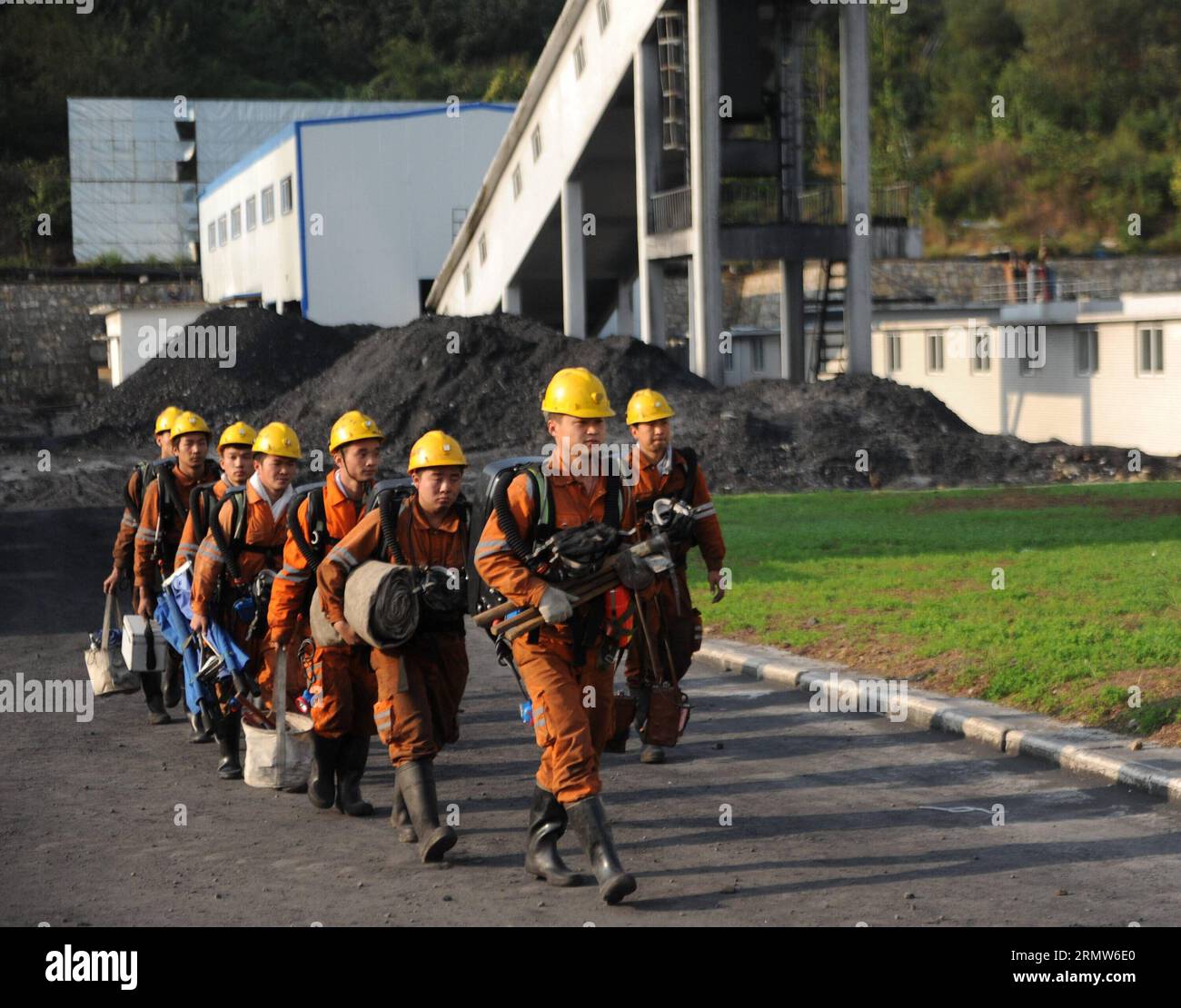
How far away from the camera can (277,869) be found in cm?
725

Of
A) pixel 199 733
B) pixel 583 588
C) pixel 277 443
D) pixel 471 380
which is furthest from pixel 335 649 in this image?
pixel 471 380

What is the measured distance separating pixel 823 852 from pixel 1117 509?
1629 cm

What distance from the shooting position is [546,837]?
23.2 ft

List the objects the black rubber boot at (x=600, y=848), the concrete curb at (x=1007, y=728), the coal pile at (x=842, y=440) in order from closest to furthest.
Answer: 1. the black rubber boot at (x=600, y=848)
2. the concrete curb at (x=1007, y=728)
3. the coal pile at (x=842, y=440)

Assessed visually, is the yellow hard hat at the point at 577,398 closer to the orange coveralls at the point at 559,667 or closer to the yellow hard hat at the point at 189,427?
the orange coveralls at the point at 559,667

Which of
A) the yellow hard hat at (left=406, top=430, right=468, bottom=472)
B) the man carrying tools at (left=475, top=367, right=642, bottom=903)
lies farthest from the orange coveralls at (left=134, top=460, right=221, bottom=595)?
the man carrying tools at (left=475, top=367, right=642, bottom=903)

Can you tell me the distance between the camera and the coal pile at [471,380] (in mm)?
34344

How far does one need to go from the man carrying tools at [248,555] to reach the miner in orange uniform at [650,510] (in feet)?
6.50

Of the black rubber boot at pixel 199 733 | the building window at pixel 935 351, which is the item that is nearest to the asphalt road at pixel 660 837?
the black rubber boot at pixel 199 733

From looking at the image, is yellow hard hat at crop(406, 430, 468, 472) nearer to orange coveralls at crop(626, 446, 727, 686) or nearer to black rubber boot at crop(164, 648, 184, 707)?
orange coveralls at crop(626, 446, 727, 686)

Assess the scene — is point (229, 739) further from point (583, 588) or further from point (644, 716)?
point (583, 588)

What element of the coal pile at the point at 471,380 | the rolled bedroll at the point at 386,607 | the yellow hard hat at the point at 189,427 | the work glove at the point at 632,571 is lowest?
the rolled bedroll at the point at 386,607

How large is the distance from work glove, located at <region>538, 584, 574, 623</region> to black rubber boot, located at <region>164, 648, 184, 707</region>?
16.4 ft
